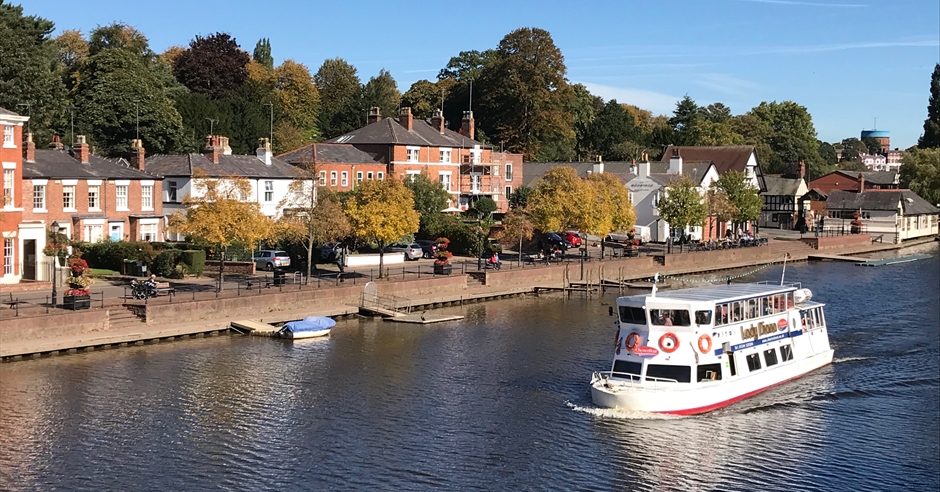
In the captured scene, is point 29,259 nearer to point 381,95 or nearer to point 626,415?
point 626,415

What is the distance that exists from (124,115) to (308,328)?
1830 inches

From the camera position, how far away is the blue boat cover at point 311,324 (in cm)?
5922

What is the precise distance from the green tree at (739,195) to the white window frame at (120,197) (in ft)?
207

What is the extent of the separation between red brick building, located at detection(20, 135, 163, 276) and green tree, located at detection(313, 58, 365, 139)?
61.2 metres

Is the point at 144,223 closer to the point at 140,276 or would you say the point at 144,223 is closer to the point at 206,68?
the point at 140,276

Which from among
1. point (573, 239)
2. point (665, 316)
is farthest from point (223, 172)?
point (665, 316)

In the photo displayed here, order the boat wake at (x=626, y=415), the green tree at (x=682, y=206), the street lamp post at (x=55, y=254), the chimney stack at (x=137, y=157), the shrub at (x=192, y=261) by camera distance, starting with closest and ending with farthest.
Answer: the boat wake at (x=626, y=415), the street lamp post at (x=55, y=254), the shrub at (x=192, y=261), the chimney stack at (x=137, y=157), the green tree at (x=682, y=206)

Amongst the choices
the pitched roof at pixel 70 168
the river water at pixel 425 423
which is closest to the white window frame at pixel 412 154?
the pitched roof at pixel 70 168

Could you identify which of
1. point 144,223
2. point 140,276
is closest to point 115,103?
point 144,223

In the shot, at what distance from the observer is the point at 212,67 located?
413 feet

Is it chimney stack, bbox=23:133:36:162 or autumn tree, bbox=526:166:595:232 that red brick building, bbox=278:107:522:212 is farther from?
chimney stack, bbox=23:133:36:162

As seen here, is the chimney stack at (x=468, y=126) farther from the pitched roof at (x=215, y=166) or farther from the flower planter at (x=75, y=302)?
the flower planter at (x=75, y=302)

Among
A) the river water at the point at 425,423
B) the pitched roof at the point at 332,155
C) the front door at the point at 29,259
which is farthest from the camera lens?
the pitched roof at the point at 332,155

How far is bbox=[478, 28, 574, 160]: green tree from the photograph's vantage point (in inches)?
5285
